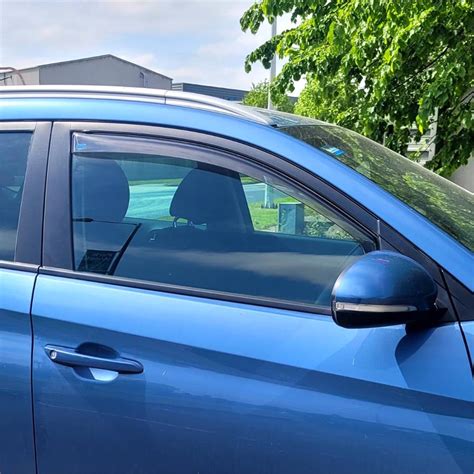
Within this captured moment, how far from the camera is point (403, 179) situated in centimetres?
185

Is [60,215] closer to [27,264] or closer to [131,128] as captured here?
[27,264]

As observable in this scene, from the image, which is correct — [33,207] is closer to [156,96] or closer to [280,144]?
[156,96]

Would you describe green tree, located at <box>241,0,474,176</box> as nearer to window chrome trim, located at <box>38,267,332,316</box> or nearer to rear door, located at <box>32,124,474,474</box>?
rear door, located at <box>32,124,474,474</box>

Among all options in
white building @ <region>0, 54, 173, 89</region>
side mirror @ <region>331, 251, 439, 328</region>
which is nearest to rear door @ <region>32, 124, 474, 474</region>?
side mirror @ <region>331, 251, 439, 328</region>

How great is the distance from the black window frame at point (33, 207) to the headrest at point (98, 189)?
0.10m

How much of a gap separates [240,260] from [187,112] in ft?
1.62

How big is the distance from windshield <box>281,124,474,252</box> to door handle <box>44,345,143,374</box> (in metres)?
0.85

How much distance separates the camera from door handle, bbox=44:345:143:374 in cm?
148

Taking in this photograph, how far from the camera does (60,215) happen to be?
5.52 feet

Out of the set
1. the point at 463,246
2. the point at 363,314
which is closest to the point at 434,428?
the point at 363,314

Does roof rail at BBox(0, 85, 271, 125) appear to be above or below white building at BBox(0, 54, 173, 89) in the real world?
below

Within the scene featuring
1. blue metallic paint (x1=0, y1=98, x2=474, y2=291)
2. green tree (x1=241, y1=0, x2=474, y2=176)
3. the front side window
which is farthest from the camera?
green tree (x1=241, y1=0, x2=474, y2=176)

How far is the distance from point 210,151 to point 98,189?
421mm

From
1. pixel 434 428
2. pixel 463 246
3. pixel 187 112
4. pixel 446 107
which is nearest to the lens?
pixel 434 428
